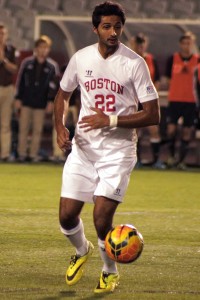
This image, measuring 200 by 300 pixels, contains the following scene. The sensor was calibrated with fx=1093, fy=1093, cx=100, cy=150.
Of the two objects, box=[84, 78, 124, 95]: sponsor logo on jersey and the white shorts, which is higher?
box=[84, 78, 124, 95]: sponsor logo on jersey

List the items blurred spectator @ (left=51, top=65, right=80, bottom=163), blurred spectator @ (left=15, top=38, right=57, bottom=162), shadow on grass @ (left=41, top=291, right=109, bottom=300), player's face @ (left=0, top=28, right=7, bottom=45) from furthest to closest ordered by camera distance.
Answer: blurred spectator @ (left=51, top=65, right=80, bottom=163) → blurred spectator @ (left=15, top=38, right=57, bottom=162) → player's face @ (left=0, top=28, right=7, bottom=45) → shadow on grass @ (left=41, top=291, right=109, bottom=300)

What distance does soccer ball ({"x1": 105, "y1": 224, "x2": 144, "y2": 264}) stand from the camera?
766cm

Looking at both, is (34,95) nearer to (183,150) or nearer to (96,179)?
(183,150)

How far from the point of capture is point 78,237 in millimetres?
8195

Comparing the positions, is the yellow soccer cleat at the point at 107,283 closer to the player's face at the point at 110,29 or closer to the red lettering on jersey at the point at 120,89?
the red lettering on jersey at the point at 120,89

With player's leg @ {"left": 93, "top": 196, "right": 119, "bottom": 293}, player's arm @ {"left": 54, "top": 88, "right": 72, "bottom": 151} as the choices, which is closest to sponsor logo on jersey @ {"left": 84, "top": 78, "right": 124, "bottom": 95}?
player's arm @ {"left": 54, "top": 88, "right": 72, "bottom": 151}

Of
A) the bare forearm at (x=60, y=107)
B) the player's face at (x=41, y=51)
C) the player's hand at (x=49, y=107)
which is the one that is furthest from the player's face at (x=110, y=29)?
the player's hand at (x=49, y=107)

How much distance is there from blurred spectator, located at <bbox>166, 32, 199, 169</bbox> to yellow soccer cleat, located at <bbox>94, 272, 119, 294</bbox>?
1055 cm

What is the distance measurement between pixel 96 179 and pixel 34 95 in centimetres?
1076

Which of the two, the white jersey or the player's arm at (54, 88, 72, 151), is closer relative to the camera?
the white jersey

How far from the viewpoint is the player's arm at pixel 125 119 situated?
7734 mm

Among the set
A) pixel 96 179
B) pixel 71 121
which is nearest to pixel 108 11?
pixel 96 179

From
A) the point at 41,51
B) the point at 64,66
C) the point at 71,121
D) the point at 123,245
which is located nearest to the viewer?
the point at 123,245

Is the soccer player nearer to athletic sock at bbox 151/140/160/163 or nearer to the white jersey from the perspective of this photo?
the white jersey
